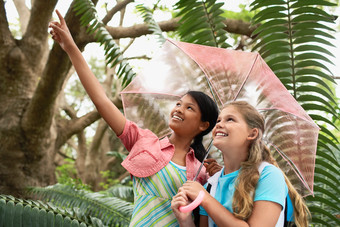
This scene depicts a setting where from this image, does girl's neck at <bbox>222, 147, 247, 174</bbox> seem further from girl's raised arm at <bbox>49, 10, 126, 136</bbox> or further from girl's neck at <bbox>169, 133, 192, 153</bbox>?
girl's raised arm at <bbox>49, 10, 126, 136</bbox>

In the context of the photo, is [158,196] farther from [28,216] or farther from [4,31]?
[4,31]

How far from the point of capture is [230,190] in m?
1.43

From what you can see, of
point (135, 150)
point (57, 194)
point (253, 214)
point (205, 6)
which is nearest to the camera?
point (253, 214)

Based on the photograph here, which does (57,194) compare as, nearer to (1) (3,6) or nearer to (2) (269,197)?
(1) (3,6)

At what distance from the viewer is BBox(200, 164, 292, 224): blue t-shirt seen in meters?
1.30

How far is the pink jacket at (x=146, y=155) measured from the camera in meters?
1.62

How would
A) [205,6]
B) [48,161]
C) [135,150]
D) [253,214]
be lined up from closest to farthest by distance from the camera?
1. [253,214]
2. [135,150]
3. [205,6]
4. [48,161]

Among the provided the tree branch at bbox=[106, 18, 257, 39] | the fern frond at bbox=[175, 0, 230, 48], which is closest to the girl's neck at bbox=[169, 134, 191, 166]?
the fern frond at bbox=[175, 0, 230, 48]

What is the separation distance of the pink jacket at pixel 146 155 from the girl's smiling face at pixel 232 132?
270mm

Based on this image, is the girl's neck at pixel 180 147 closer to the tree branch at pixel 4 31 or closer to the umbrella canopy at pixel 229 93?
the umbrella canopy at pixel 229 93

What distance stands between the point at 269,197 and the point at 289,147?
1.55ft

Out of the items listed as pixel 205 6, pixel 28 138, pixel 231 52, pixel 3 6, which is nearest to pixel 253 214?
pixel 231 52

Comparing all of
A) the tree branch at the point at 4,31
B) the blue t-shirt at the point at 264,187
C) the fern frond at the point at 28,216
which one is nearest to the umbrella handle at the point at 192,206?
the blue t-shirt at the point at 264,187

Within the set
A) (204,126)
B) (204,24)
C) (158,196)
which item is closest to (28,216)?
(158,196)
